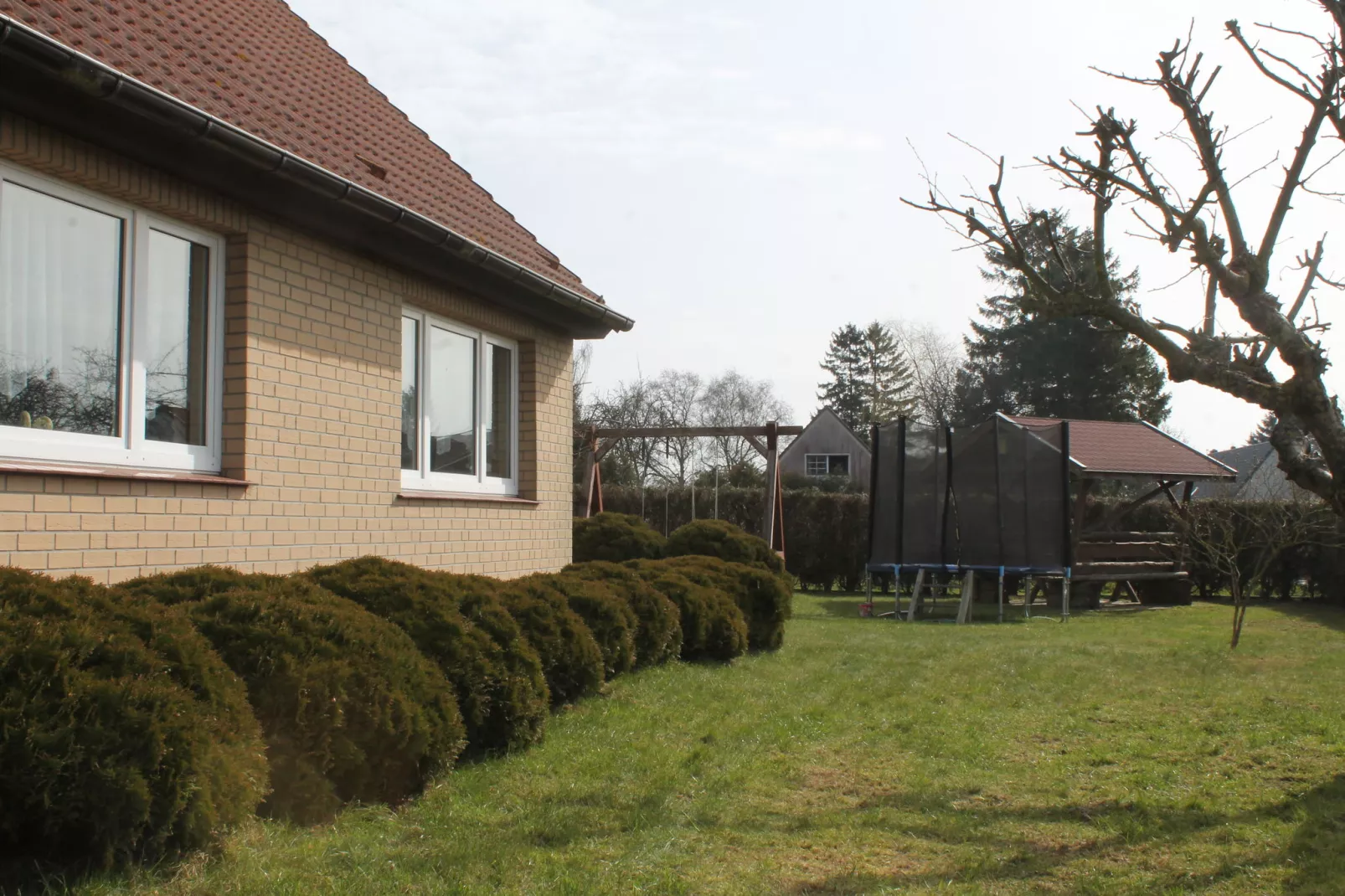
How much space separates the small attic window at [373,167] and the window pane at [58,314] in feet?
8.13

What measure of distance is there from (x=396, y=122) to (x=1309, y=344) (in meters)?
7.73

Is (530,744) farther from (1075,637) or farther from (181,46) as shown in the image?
(1075,637)

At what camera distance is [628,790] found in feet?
18.6

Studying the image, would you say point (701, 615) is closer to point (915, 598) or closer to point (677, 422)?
point (915, 598)

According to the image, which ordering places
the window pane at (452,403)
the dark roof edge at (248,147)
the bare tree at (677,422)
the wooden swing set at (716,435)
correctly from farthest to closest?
the bare tree at (677,422) → the wooden swing set at (716,435) → the window pane at (452,403) → the dark roof edge at (248,147)

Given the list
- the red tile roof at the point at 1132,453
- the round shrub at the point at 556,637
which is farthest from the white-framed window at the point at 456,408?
the red tile roof at the point at 1132,453

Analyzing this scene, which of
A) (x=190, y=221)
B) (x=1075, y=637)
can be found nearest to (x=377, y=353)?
(x=190, y=221)

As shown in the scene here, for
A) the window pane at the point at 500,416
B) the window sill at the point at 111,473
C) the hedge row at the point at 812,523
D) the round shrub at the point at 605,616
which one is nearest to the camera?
the window sill at the point at 111,473

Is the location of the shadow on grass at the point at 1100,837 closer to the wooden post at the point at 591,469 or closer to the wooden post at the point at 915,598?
the wooden post at the point at 915,598

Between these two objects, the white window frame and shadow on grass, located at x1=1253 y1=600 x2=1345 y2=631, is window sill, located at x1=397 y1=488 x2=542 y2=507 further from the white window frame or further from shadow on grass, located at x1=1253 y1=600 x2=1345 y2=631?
the white window frame

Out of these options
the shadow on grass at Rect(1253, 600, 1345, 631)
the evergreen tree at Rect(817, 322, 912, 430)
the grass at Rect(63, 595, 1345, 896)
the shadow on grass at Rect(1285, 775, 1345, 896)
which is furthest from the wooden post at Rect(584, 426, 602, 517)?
the evergreen tree at Rect(817, 322, 912, 430)

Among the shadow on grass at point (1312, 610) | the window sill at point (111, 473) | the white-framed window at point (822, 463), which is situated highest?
the white-framed window at point (822, 463)

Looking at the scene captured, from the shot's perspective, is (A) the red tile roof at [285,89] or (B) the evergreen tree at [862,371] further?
(B) the evergreen tree at [862,371]

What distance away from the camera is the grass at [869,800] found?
172 inches
